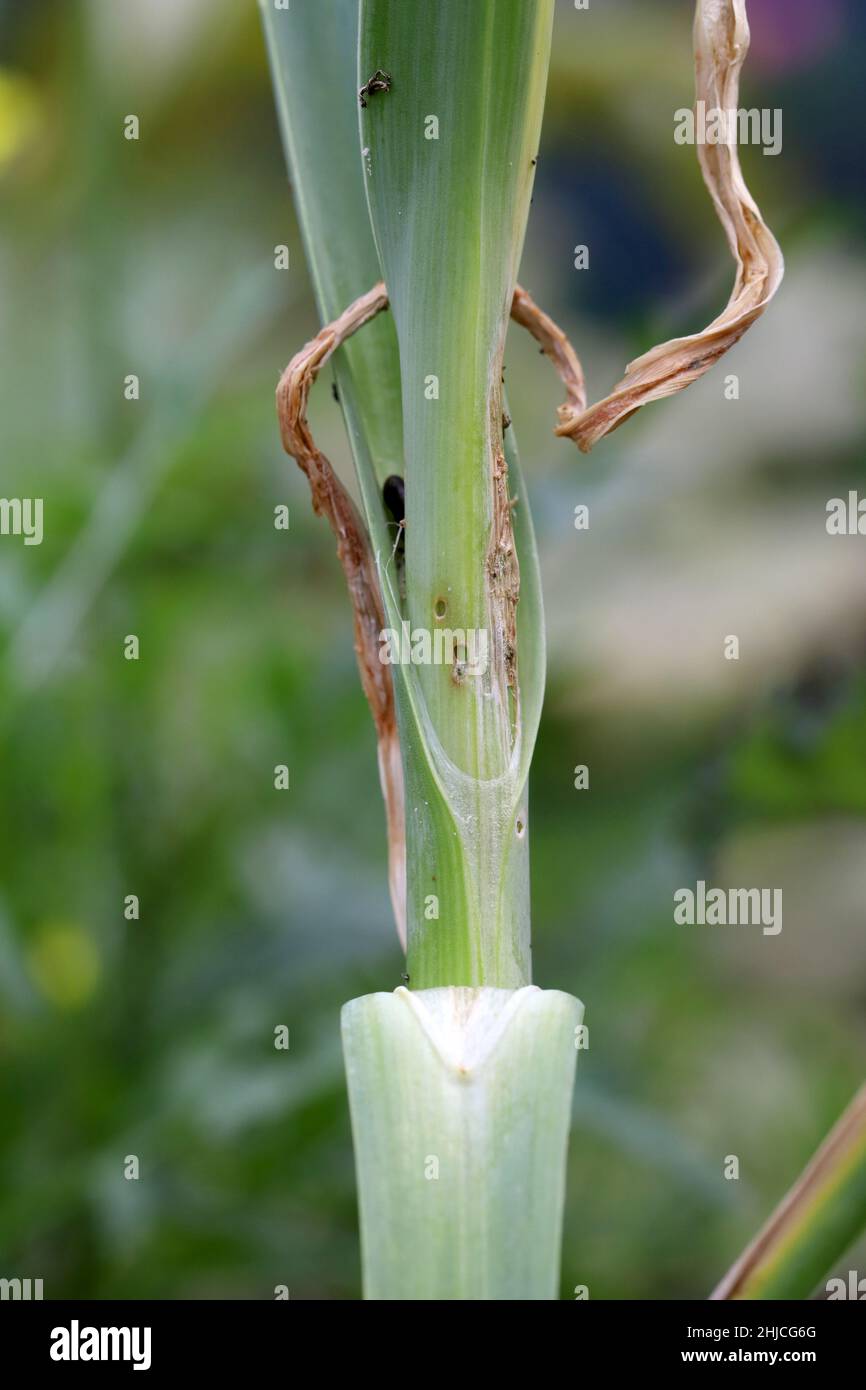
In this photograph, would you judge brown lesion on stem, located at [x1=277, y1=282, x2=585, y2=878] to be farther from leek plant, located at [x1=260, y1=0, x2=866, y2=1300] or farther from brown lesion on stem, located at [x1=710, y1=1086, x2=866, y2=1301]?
brown lesion on stem, located at [x1=710, y1=1086, x2=866, y2=1301]

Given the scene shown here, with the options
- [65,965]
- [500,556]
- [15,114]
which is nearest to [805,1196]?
[500,556]

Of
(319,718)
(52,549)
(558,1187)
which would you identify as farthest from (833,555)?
(558,1187)

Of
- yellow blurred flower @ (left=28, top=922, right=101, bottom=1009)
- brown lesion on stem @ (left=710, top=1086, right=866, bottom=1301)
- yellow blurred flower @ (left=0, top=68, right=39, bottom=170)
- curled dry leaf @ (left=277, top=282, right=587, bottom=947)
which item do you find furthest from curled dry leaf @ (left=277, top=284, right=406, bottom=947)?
yellow blurred flower @ (left=0, top=68, right=39, bottom=170)

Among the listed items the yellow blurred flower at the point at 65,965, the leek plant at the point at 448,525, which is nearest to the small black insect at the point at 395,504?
the leek plant at the point at 448,525

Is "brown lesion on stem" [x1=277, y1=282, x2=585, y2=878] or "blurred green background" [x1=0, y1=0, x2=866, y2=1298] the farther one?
"blurred green background" [x1=0, y1=0, x2=866, y2=1298]

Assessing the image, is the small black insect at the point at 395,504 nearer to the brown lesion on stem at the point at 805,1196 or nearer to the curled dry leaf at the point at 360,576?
the curled dry leaf at the point at 360,576
